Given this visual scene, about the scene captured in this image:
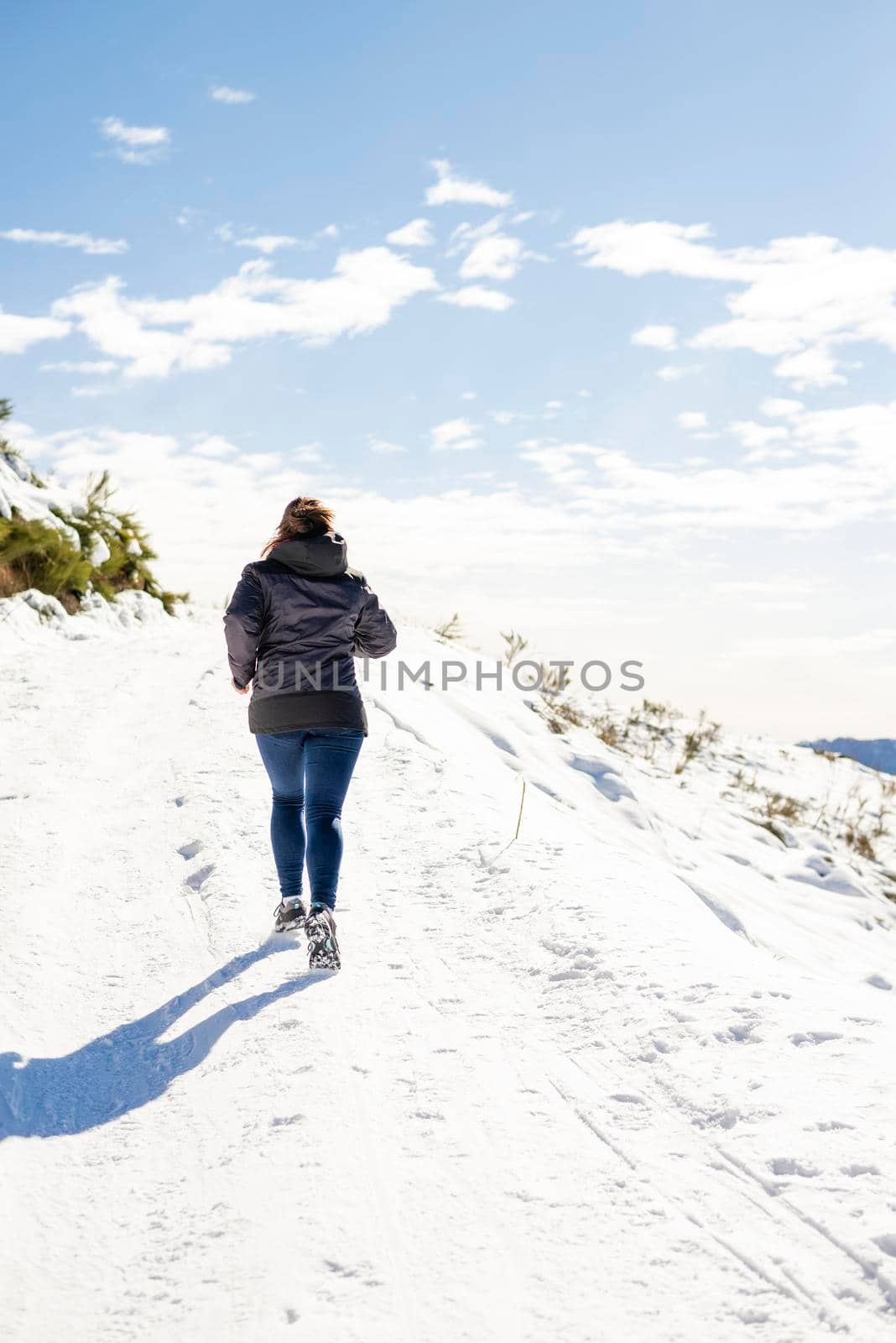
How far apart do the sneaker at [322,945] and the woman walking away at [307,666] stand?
0.26 ft

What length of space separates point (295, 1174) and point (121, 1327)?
521 mm

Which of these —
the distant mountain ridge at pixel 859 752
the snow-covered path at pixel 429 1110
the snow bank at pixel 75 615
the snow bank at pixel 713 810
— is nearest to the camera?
the snow-covered path at pixel 429 1110

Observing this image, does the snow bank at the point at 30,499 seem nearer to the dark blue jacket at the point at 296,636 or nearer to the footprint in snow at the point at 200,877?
the footprint in snow at the point at 200,877

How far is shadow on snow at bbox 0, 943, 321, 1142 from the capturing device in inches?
103

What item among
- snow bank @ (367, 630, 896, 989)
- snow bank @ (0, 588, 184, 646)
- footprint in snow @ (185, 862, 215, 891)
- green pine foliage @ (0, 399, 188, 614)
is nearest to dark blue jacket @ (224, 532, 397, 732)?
footprint in snow @ (185, 862, 215, 891)

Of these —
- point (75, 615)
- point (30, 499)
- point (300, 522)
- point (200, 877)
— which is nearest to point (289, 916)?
point (200, 877)

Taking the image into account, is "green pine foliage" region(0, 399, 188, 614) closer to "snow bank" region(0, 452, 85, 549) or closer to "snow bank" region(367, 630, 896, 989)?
"snow bank" region(0, 452, 85, 549)

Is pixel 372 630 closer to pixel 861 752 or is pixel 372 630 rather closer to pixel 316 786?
Result: pixel 316 786

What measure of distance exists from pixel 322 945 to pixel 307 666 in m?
1.12

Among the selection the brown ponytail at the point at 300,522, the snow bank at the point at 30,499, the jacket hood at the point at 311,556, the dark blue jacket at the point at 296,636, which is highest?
the snow bank at the point at 30,499

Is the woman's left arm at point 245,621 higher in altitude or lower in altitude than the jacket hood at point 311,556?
lower

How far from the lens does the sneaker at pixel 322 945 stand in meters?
3.50

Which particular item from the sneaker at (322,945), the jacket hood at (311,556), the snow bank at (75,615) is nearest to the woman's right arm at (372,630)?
the jacket hood at (311,556)

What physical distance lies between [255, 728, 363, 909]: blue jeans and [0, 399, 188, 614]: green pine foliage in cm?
985
